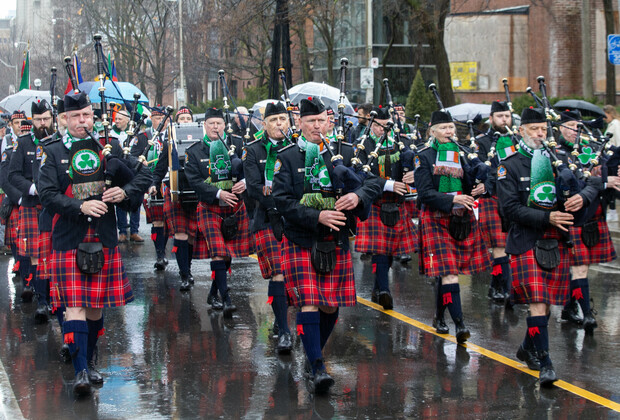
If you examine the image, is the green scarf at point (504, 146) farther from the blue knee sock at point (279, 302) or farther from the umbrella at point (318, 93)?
the umbrella at point (318, 93)

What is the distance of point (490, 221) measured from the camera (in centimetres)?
966

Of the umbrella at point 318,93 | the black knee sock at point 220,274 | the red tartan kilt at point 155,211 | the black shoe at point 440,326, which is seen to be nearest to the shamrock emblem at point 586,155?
the black shoe at point 440,326

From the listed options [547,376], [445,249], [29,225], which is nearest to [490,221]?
[445,249]

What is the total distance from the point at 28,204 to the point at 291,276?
13.2 feet

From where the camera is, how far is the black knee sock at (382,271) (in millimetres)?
9102

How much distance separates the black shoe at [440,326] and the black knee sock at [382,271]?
1055 millimetres

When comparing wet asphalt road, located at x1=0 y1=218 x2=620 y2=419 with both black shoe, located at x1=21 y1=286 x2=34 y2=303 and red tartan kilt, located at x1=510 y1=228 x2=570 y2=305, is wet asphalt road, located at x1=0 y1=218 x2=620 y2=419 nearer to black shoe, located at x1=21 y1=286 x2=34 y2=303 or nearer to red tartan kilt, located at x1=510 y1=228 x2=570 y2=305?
black shoe, located at x1=21 y1=286 x2=34 y2=303

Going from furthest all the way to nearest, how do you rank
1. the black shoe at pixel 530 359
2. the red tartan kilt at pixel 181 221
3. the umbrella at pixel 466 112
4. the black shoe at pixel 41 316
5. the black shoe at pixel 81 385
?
the umbrella at pixel 466 112, the red tartan kilt at pixel 181 221, the black shoe at pixel 41 316, the black shoe at pixel 530 359, the black shoe at pixel 81 385

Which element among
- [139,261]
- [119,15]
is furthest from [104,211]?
[119,15]

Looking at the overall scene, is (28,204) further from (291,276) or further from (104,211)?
(291,276)

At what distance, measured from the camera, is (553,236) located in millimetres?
6520

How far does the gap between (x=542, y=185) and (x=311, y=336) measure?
1.92m

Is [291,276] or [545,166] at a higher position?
[545,166]

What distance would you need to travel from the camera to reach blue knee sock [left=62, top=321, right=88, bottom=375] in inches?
246
